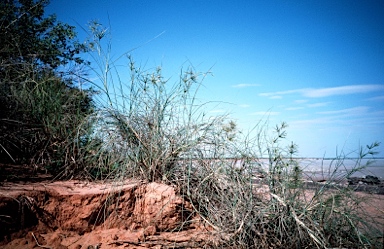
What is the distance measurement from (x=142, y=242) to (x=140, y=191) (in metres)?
0.46

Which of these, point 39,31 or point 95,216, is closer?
point 95,216

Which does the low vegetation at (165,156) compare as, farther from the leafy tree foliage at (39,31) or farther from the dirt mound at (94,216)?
the leafy tree foliage at (39,31)

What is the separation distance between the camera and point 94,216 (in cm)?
201

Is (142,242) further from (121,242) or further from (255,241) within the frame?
(255,241)

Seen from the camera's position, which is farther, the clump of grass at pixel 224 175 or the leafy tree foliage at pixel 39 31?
the leafy tree foliage at pixel 39 31

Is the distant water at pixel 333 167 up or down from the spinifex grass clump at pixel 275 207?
up

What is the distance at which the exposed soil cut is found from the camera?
1767 millimetres

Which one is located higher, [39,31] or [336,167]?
[39,31]

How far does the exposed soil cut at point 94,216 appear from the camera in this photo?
5.80 ft

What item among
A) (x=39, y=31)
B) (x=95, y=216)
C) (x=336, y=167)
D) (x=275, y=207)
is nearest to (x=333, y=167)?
(x=336, y=167)

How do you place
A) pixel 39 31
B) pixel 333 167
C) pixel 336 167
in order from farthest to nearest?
pixel 39 31, pixel 333 167, pixel 336 167

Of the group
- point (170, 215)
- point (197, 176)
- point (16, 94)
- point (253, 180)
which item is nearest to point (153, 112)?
point (197, 176)

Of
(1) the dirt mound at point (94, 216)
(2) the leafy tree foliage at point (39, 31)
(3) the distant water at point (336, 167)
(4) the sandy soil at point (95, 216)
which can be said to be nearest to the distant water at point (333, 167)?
(3) the distant water at point (336, 167)

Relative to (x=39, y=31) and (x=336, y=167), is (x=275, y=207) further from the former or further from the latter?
(x=39, y=31)
